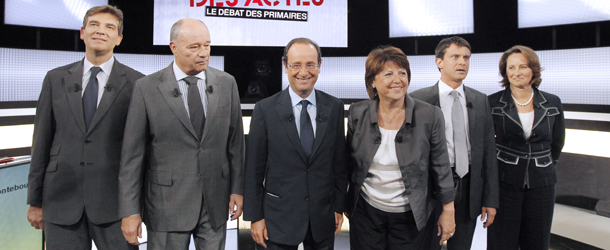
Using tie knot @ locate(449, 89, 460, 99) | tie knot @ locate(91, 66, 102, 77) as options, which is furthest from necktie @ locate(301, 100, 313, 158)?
tie knot @ locate(91, 66, 102, 77)

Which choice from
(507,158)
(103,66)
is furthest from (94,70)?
(507,158)

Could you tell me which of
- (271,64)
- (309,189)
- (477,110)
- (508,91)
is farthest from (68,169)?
(271,64)

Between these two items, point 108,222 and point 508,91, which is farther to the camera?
point 508,91

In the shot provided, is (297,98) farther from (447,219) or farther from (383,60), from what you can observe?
(447,219)

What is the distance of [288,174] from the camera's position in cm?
190

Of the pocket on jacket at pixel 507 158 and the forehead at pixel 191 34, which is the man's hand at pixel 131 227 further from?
the pocket on jacket at pixel 507 158

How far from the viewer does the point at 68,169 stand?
6.57 ft

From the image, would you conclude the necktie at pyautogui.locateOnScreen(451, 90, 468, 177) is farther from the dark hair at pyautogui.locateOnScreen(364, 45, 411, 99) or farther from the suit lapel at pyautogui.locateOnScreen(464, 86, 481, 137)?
the dark hair at pyautogui.locateOnScreen(364, 45, 411, 99)

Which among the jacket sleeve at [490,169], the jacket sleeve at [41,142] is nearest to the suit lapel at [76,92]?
the jacket sleeve at [41,142]

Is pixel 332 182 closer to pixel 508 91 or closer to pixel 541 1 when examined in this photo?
pixel 508 91

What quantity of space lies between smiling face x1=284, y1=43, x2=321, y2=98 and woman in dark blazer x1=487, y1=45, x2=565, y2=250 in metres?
1.54

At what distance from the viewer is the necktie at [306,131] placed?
1917mm

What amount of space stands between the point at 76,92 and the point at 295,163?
124cm

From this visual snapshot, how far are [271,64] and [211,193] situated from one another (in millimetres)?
3501
